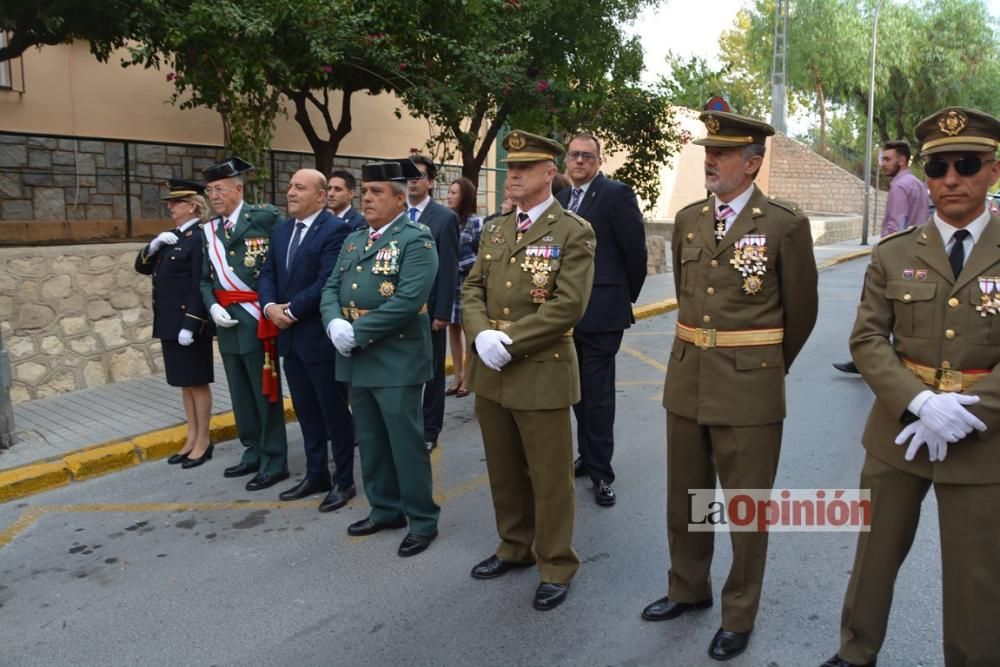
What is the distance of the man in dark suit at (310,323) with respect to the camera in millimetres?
5098

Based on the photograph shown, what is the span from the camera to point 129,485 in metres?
5.69

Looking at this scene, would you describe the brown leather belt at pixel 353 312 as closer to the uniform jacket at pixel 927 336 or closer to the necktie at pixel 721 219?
the necktie at pixel 721 219

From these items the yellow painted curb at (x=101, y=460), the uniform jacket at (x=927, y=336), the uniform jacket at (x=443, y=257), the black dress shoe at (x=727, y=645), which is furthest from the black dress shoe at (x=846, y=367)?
the yellow painted curb at (x=101, y=460)

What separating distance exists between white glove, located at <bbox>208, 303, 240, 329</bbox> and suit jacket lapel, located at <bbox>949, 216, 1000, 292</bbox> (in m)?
4.15

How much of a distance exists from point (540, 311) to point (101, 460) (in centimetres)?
379

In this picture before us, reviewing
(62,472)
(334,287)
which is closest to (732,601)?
(334,287)

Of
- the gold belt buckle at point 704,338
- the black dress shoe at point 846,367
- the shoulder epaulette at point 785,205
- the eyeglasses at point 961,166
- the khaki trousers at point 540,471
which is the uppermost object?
the eyeglasses at point 961,166

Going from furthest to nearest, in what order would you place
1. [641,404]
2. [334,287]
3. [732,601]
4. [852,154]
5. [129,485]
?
[852,154], [641,404], [129,485], [334,287], [732,601]

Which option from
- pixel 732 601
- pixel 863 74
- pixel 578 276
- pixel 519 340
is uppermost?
pixel 863 74

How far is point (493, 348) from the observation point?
363 cm

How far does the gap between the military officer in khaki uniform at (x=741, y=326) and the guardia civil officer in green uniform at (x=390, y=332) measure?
1519 mm

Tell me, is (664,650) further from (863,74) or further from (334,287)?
(863,74)

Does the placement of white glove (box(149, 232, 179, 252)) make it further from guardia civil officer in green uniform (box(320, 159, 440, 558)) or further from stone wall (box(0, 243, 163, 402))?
stone wall (box(0, 243, 163, 402))

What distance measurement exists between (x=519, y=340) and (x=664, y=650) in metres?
1.37
